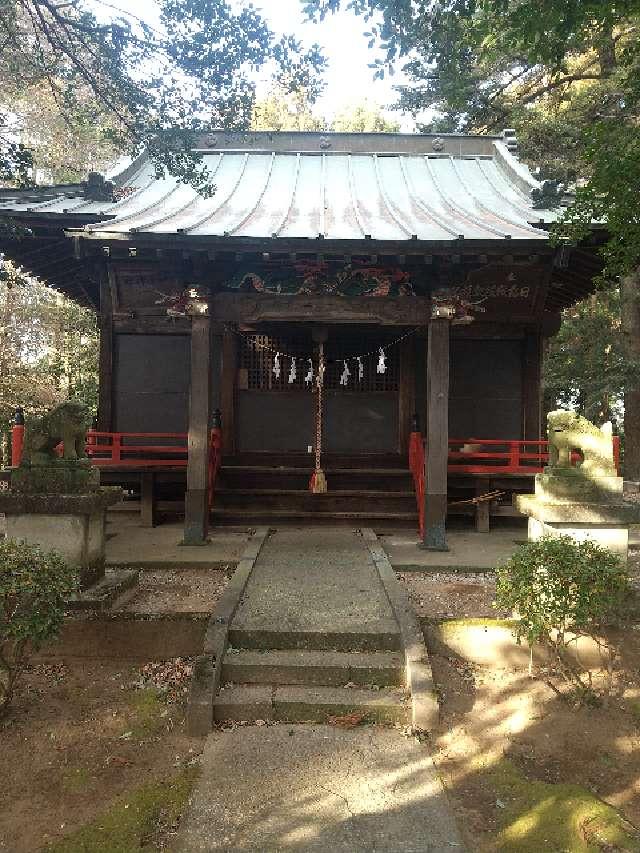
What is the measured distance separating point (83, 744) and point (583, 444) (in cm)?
513

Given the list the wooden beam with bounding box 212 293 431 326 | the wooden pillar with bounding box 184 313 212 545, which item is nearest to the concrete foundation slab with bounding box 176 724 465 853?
the wooden pillar with bounding box 184 313 212 545

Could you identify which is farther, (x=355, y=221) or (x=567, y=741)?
(x=355, y=221)

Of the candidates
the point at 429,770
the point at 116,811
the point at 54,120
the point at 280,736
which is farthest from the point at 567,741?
the point at 54,120

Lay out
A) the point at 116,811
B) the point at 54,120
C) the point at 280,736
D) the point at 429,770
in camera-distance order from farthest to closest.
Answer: the point at 54,120, the point at 280,736, the point at 429,770, the point at 116,811

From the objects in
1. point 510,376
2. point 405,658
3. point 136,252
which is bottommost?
point 405,658

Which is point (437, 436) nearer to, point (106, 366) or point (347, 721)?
point (347, 721)

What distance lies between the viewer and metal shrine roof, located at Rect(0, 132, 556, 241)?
8.27 m

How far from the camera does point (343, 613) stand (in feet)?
18.1

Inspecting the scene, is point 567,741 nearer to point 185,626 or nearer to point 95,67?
point 185,626

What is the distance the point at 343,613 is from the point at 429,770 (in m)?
1.88

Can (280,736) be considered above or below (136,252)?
below

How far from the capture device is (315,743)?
401cm

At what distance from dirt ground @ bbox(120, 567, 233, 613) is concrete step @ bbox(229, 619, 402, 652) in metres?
0.70

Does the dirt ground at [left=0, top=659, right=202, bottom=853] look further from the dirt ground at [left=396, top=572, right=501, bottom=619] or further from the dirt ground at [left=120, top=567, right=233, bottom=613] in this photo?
the dirt ground at [left=396, top=572, right=501, bottom=619]
